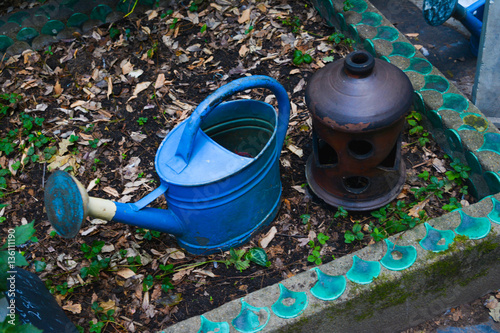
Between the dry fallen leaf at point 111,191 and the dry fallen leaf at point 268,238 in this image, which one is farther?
the dry fallen leaf at point 111,191

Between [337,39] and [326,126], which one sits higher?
[326,126]

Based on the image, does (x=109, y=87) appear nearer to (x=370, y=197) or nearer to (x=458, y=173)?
(x=370, y=197)

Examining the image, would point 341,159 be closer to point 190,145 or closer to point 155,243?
point 190,145

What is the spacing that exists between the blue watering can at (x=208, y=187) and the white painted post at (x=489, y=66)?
1702 millimetres

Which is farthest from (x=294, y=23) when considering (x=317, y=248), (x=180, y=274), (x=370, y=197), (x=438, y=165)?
(x=180, y=274)

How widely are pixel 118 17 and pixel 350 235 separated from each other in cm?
345

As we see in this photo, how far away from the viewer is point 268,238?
3172mm

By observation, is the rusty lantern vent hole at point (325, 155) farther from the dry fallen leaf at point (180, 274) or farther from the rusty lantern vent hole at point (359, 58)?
the dry fallen leaf at point (180, 274)

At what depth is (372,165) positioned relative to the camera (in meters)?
2.92

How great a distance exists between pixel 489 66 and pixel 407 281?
6.38 feet

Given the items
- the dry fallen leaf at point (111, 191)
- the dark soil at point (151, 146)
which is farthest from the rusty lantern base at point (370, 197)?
the dry fallen leaf at point (111, 191)

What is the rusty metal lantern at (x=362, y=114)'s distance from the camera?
2621 millimetres

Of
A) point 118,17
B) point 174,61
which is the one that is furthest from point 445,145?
point 118,17

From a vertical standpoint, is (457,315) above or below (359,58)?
below
